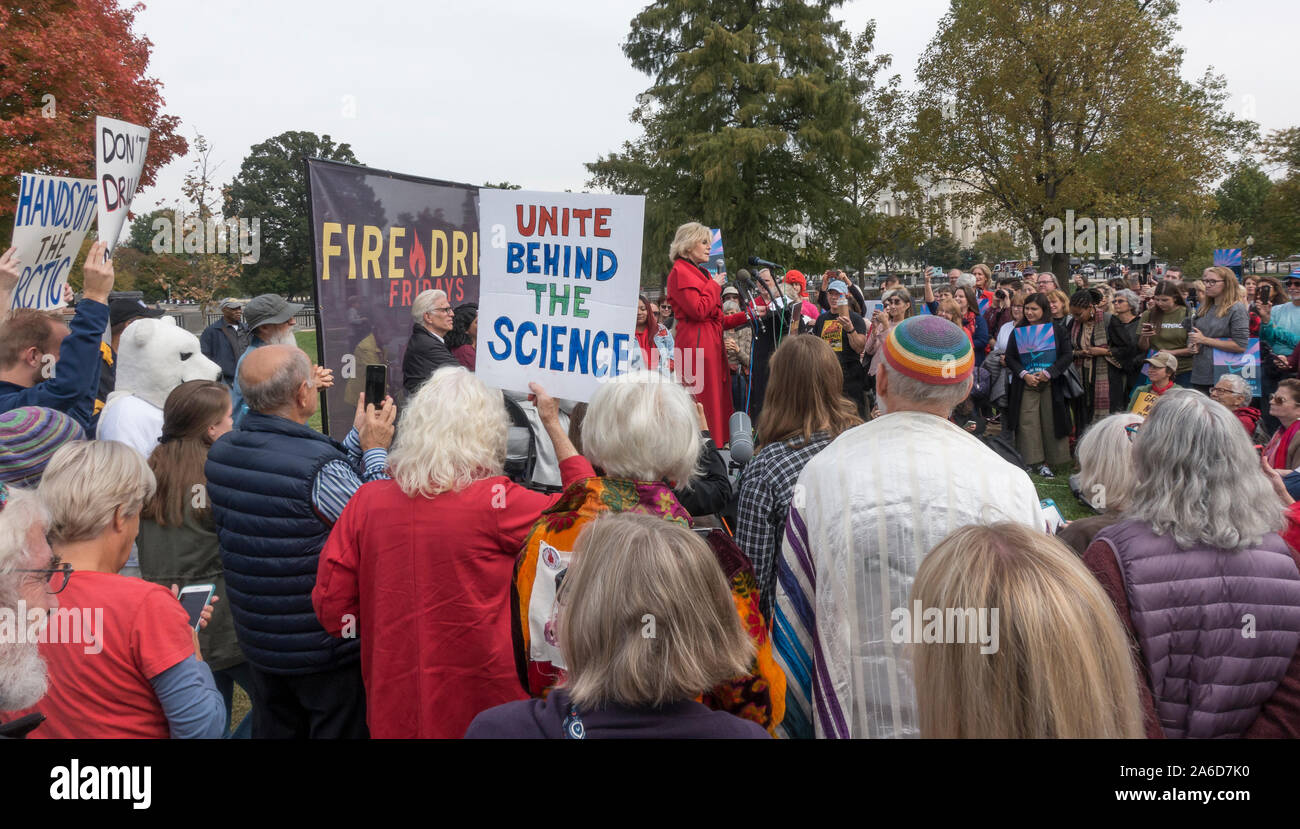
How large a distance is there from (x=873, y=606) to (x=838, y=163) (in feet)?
100

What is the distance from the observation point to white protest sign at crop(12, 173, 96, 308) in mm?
4375

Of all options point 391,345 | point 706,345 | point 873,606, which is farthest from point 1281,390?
point 391,345

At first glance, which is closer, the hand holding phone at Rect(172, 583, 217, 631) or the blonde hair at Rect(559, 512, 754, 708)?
the blonde hair at Rect(559, 512, 754, 708)

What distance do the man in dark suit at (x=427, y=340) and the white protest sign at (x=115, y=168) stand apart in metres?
1.61

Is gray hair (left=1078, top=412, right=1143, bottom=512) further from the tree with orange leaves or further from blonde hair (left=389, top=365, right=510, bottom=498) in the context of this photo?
the tree with orange leaves

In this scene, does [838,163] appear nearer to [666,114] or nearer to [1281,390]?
[666,114]

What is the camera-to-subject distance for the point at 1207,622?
2.16 meters

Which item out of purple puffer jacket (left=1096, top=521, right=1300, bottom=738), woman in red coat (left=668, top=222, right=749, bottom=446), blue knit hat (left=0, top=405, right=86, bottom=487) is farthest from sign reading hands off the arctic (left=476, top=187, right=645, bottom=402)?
woman in red coat (left=668, top=222, right=749, bottom=446)

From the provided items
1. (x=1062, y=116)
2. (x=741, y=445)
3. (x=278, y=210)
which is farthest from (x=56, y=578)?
(x=278, y=210)

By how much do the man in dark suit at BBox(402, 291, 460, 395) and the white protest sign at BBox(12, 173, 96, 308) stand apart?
182 cm

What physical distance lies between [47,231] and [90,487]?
3.02 metres
